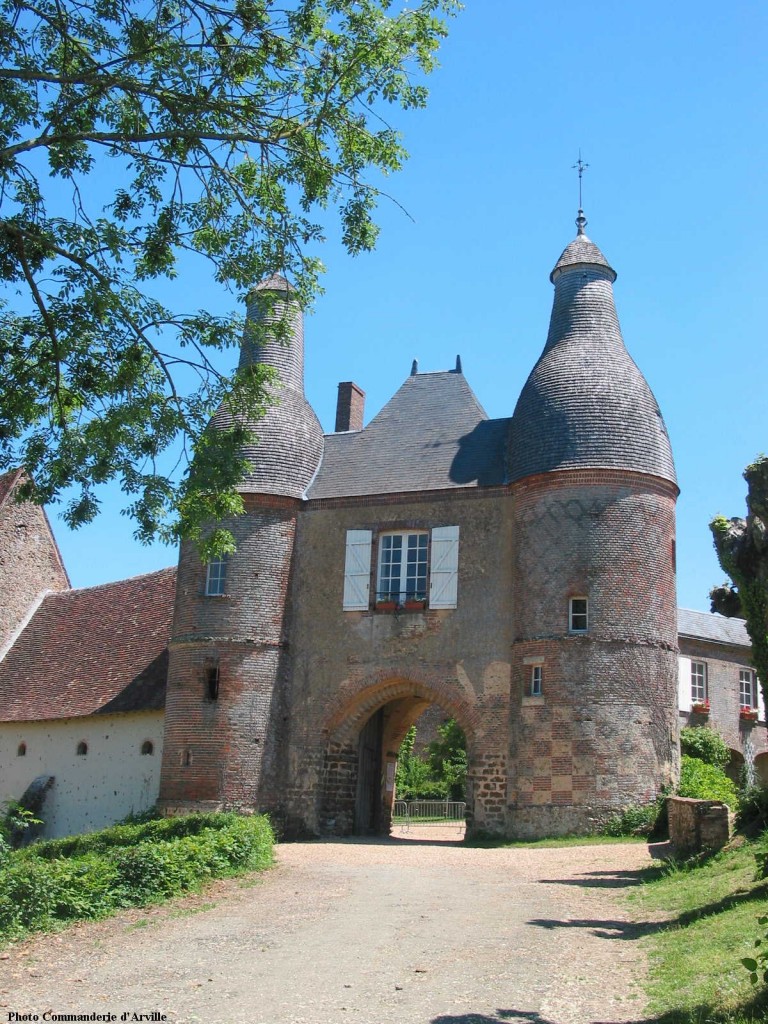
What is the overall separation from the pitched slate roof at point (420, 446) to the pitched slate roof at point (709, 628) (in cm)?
1175

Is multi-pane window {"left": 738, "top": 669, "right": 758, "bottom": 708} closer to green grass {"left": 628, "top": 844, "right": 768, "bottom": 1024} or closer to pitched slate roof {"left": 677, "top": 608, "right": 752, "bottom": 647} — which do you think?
pitched slate roof {"left": 677, "top": 608, "right": 752, "bottom": 647}

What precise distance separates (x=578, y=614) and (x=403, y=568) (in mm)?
3916

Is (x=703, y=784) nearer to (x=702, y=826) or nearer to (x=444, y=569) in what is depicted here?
(x=444, y=569)

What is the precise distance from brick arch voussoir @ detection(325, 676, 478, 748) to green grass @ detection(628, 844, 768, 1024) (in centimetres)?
872

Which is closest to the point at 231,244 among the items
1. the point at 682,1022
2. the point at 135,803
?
the point at 682,1022

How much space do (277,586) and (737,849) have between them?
12.7 metres

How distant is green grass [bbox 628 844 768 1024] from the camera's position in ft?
25.0

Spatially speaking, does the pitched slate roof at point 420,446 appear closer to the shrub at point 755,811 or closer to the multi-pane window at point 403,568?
the multi-pane window at point 403,568

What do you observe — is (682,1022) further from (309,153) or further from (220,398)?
(309,153)

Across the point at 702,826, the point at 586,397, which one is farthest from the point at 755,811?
the point at 586,397

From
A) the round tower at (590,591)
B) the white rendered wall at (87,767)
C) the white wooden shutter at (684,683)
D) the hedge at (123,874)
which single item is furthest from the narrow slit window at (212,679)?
the white wooden shutter at (684,683)

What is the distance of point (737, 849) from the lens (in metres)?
13.4

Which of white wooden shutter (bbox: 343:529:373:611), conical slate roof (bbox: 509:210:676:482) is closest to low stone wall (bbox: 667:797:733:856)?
conical slate roof (bbox: 509:210:676:482)

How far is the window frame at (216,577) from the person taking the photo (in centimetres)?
2408
